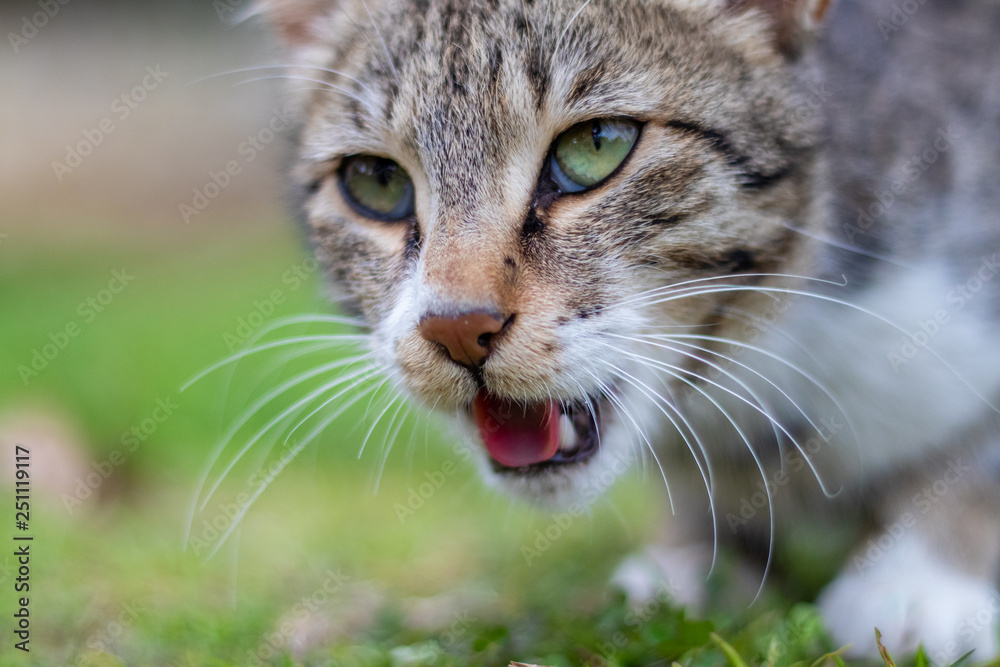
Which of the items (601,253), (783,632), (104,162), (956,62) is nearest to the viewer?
(601,253)

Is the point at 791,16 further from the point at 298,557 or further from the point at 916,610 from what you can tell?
the point at 298,557

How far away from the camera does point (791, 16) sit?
174cm

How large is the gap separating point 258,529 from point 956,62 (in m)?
2.65

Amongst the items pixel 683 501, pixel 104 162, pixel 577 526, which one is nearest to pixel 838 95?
pixel 683 501

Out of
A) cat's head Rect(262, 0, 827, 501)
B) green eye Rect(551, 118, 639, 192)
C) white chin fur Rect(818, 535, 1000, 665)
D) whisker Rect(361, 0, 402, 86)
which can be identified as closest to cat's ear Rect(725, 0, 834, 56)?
cat's head Rect(262, 0, 827, 501)

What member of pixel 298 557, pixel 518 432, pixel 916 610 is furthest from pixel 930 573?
pixel 298 557

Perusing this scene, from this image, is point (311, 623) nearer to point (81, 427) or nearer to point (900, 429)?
point (900, 429)

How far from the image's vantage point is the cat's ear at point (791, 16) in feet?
5.65

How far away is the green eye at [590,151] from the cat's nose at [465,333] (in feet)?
1.22

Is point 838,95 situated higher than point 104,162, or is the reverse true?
point 104,162

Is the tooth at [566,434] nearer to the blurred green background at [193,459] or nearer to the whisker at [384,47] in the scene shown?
the blurred green background at [193,459]

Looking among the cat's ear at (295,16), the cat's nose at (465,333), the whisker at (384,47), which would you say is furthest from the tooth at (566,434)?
the cat's ear at (295,16)

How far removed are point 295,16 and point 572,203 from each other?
3.73ft

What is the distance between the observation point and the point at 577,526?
2957 mm
